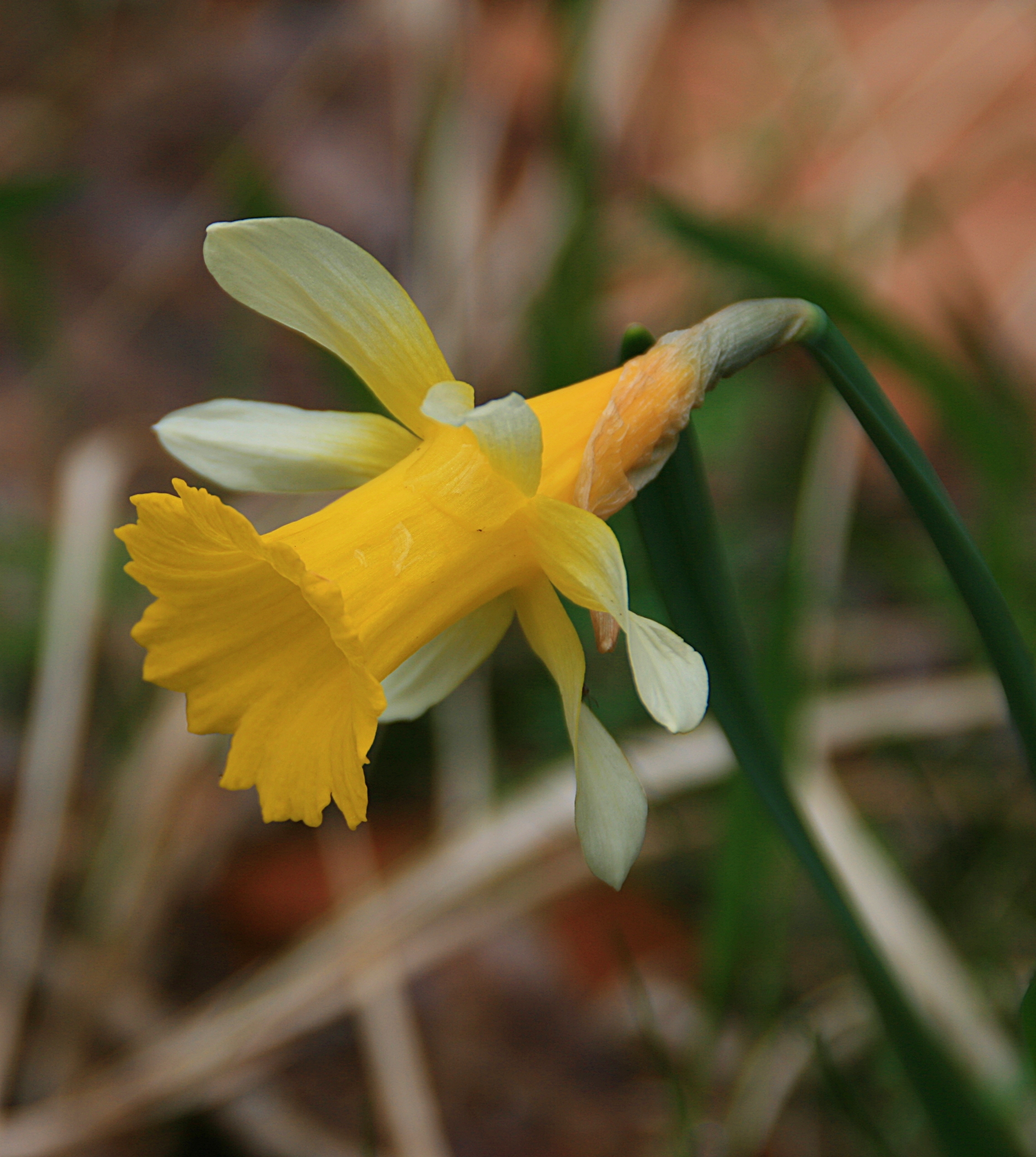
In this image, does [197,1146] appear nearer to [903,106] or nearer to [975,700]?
[975,700]

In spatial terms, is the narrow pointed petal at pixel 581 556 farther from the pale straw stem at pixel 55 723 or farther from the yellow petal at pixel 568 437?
the pale straw stem at pixel 55 723

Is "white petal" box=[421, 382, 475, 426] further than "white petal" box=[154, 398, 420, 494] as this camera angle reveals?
No

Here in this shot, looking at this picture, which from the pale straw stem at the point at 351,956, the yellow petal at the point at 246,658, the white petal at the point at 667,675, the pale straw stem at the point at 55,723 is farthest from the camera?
the pale straw stem at the point at 55,723

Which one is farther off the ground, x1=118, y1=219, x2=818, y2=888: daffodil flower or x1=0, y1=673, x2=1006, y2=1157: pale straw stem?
x1=118, y1=219, x2=818, y2=888: daffodil flower

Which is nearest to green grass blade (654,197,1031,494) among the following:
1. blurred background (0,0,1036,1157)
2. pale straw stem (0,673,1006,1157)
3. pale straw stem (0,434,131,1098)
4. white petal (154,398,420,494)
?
blurred background (0,0,1036,1157)

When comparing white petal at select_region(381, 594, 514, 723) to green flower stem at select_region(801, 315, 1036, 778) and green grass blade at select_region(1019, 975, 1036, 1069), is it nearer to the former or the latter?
green flower stem at select_region(801, 315, 1036, 778)

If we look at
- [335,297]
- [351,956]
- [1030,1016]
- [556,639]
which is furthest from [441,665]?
[351,956]

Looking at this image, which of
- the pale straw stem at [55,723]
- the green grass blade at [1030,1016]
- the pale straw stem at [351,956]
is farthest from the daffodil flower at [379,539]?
the pale straw stem at [55,723]
